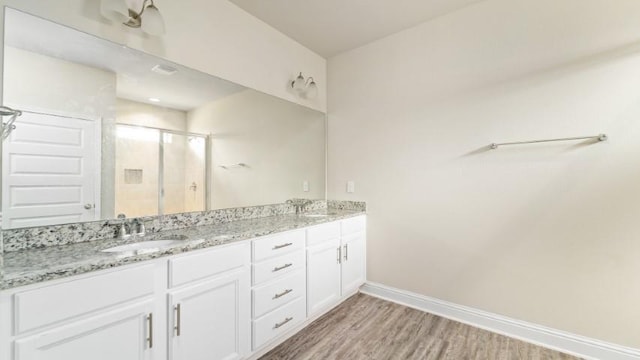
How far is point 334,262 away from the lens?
2367 mm

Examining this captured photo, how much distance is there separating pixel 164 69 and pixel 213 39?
0.47m

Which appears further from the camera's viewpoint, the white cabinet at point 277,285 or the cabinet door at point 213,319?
the white cabinet at point 277,285

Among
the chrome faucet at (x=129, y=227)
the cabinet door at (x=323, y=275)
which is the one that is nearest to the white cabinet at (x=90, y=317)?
the chrome faucet at (x=129, y=227)

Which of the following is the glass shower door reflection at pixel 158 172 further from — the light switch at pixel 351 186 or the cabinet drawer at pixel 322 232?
the light switch at pixel 351 186

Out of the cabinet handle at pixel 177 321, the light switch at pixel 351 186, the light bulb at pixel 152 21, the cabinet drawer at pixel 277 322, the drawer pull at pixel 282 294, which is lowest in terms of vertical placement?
the cabinet drawer at pixel 277 322

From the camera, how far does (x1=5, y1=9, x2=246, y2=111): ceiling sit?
4.24 ft

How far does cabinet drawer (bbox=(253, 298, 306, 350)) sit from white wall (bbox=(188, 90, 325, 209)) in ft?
2.91

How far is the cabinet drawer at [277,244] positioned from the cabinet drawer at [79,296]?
1.99 feet

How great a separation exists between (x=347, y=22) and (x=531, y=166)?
1.90 metres

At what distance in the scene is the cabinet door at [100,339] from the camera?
95 cm

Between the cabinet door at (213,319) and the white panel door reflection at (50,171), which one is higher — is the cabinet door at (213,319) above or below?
below

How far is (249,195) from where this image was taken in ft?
7.70

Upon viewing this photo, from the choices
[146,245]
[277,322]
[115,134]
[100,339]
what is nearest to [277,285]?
[277,322]

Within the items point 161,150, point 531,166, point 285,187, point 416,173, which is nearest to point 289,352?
point 285,187
